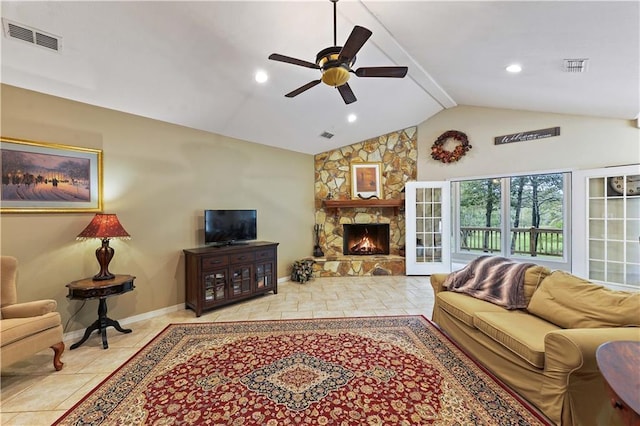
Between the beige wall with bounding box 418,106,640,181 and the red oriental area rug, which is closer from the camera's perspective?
the red oriental area rug

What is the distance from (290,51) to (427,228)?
14.2ft

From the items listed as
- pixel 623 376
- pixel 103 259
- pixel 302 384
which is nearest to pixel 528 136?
pixel 623 376

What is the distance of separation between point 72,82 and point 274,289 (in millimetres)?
3642

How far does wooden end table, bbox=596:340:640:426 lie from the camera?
0.90m

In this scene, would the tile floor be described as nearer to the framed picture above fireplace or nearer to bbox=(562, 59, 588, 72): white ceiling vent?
the framed picture above fireplace

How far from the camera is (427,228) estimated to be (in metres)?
5.66

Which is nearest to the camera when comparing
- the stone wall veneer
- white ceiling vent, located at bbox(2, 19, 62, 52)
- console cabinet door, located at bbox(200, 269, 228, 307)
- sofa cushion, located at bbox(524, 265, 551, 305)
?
white ceiling vent, located at bbox(2, 19, 62, 52)

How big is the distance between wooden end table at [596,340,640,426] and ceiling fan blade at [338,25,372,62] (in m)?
2.17

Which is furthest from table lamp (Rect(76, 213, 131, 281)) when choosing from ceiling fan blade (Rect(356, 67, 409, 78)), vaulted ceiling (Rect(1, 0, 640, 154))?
ceiling fan blade (Rect(356, 67, 409, 78))

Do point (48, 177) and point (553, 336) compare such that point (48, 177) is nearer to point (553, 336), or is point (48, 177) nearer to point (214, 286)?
point (214, 286)

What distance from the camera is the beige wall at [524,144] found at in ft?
12.7

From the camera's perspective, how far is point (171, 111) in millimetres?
3490

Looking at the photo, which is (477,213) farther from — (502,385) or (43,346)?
(43,346)

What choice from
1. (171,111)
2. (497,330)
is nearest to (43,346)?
(171,111)
